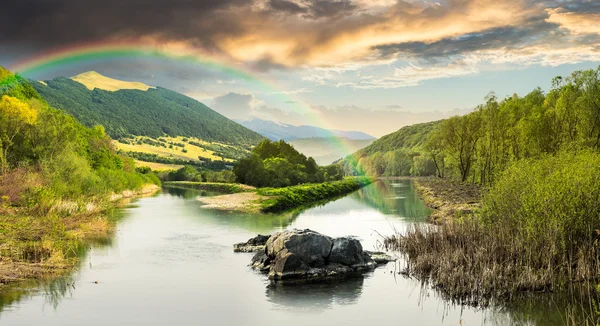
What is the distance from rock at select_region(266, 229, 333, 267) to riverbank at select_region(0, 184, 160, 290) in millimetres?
12846

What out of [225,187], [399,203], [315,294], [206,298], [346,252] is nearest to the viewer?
[206,298]

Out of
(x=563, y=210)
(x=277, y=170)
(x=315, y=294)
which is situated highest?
(x=277, y=170)

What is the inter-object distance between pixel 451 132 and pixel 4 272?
93814mm

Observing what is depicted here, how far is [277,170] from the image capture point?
408 ft

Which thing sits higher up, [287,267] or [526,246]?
[526,246]

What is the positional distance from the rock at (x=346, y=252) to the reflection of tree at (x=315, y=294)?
7.92 feet

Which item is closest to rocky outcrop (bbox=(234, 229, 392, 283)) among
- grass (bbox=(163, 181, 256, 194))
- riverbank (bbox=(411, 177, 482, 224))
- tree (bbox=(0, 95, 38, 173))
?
riverbank (bbox=(411, 177, 482, 224))

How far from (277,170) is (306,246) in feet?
314

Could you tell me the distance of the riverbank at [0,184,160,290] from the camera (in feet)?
90.0

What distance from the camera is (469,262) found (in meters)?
24.4

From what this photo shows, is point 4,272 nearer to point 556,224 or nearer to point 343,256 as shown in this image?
point 343,256

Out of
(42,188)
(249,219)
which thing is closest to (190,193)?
(249,219)

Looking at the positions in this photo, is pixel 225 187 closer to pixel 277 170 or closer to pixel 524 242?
pixel 277 170

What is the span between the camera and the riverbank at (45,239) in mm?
27419
